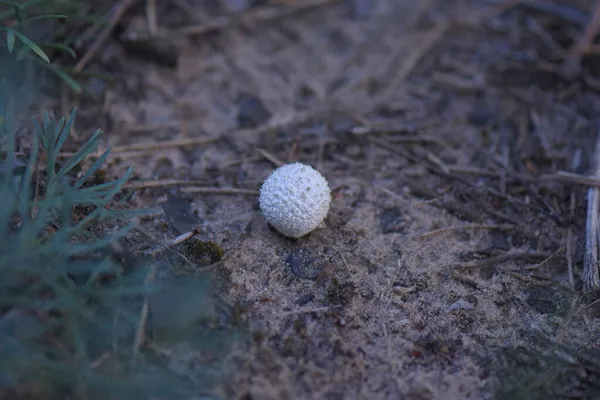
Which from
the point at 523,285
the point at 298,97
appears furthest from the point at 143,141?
the point at 523,285

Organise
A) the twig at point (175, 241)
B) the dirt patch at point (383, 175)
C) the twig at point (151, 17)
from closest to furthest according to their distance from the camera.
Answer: the dirt patch at point (383, 175), the twig at point (175, 241), the twig at point (151, 17)

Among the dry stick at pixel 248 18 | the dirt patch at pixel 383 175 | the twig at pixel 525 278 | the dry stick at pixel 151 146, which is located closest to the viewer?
the dirt patch at pixel 383 175

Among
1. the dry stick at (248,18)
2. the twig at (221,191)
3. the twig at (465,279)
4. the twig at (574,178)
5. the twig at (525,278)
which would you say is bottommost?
the twig at (525,278)

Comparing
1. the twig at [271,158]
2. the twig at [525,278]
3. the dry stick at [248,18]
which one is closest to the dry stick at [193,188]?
the twig at [271,158]

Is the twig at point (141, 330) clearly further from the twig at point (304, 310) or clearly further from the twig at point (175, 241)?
the twig at point (304, 310)

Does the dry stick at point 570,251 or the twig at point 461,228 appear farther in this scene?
the twig at point 461,228

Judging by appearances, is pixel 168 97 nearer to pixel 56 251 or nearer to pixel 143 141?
pixel 143 141

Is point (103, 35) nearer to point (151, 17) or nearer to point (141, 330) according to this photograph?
point (151, 17)

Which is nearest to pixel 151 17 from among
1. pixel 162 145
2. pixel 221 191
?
pixel 162 145
